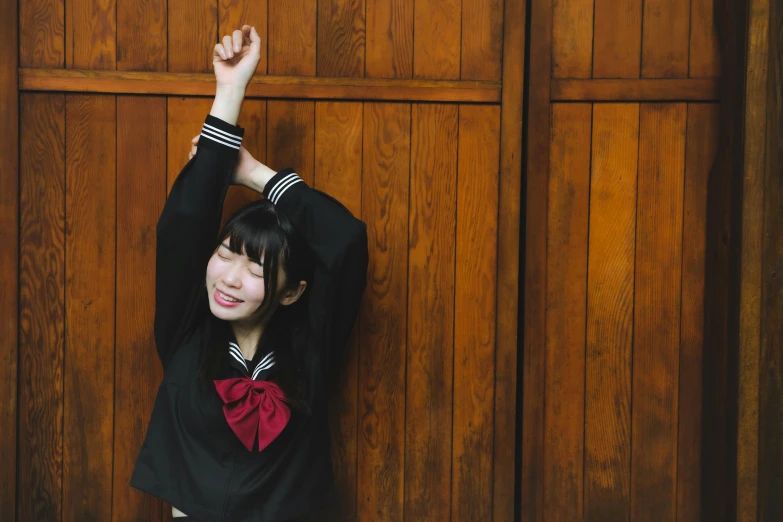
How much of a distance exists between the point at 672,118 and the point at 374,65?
966 mm

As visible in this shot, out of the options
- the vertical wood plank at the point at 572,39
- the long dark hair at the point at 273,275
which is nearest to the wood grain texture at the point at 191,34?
the long dark hair at the point at 273,275

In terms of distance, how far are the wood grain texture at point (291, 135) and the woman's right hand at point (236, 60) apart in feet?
0.81

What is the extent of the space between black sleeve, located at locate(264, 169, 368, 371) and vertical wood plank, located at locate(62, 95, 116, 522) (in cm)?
63

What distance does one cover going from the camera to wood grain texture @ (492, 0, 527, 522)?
207 cm

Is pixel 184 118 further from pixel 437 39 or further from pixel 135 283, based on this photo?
pixel 437 39

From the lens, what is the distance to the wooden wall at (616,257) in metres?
2.08

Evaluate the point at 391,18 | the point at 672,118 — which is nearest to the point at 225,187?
the point at 391,18

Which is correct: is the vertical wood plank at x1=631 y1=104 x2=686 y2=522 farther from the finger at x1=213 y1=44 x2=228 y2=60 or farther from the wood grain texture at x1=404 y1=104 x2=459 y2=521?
the finger at x1=213 y1=44 x2=228 y2=60

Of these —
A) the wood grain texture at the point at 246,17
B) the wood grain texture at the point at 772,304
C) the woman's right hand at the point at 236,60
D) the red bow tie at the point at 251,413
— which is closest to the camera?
the red bow tie at the point at 251,413

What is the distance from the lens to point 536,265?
2.09 meters

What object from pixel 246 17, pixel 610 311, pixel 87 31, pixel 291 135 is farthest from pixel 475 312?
pixel 87 31

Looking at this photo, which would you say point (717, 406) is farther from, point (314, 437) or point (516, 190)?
point (314, 437)

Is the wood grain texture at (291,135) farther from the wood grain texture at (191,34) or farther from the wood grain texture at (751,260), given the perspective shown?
the wood grain texture at (751,260)

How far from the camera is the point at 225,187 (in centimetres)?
173
